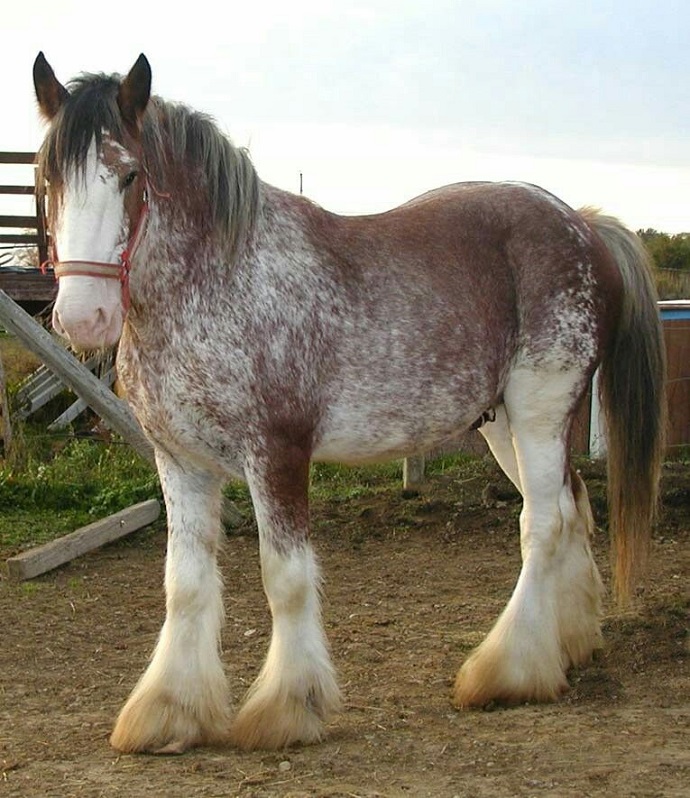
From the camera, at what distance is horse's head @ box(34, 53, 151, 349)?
3420mm

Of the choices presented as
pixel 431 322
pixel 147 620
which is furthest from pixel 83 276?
pixel 147 620

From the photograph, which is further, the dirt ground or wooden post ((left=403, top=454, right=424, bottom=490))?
wooden post ((left=403, top=454, right=424, bottom=490))

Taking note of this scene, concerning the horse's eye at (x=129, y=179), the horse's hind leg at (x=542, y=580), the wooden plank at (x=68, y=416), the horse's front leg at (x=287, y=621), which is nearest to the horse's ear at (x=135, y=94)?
the horse's eye at (x=129, y=179)

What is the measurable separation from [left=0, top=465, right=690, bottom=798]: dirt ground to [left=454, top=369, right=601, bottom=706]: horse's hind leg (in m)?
0.12

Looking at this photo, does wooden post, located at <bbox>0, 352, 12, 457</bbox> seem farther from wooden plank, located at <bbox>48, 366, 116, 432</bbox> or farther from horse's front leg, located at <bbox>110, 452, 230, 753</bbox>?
horse's front leg, located at <bbox>110, 452, 230, 753</bbox>

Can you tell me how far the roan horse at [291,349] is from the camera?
3662 millimetres

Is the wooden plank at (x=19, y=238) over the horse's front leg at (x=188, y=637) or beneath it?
over

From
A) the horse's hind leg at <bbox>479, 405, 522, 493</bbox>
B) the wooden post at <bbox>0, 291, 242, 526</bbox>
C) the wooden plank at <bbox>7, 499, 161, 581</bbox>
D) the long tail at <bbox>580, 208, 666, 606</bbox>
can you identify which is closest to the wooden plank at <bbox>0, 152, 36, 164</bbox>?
the wooden post at <bbox>0, 291, 242, 526</bbox>

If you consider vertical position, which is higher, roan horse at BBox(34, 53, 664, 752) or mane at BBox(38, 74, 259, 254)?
mane at BBox(38, 74, 259, 254)

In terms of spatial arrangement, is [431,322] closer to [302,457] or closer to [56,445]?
[302,457]

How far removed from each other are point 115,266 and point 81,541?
3620 millimetres

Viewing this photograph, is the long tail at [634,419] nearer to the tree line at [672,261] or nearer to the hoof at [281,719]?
the hoof at [281,719]

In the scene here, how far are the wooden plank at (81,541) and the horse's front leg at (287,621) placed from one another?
2722 millimetres

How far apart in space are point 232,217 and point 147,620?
8.67 feet
